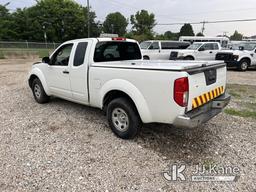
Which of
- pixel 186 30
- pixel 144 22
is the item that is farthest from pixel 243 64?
pixel 186 30

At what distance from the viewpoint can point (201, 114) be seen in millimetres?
3086

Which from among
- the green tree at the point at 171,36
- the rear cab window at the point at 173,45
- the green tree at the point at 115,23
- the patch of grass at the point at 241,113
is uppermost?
the green tree at the point at 115,23

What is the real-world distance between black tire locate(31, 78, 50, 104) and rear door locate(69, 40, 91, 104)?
1.43 meters

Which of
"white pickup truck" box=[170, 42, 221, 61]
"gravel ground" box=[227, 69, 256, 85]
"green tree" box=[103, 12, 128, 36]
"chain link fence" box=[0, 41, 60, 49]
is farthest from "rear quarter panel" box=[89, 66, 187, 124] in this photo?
"green tree" box=[103, 12, 128, 36]

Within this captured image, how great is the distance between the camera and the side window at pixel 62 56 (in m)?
4.77

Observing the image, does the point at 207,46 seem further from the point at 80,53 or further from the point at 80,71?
the point at 80,71

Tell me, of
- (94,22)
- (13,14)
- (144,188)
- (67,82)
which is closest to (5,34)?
(13,14)

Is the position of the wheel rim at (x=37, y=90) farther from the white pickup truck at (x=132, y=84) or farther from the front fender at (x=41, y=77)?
the white pickup truck at (x=132, y=84)

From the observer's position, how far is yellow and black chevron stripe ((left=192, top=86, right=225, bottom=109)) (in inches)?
120

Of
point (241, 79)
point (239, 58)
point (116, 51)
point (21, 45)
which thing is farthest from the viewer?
point (21, 45)

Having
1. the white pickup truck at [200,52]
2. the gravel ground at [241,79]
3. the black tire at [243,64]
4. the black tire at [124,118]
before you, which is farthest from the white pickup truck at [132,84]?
the black tire at [243,64]

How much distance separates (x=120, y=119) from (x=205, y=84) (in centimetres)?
153

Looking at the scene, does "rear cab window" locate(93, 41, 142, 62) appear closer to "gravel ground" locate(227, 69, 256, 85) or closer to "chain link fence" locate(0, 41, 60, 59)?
"gravel ground" locate(227, 69, 256, 85)

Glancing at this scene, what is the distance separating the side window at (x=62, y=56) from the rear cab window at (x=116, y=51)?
804 mm
